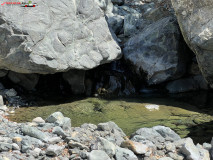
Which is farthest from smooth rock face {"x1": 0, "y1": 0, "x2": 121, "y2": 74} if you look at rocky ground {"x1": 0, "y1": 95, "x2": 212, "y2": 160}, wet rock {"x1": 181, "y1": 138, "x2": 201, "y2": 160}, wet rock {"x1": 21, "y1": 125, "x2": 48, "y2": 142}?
wet rock {"x1": 181, "y1": 138, "x2": 201, "y2": 160}

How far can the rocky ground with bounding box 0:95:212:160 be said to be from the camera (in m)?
4.39

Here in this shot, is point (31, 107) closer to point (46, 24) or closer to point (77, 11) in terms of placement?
point (46, 24)

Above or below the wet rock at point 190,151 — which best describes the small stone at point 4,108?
below

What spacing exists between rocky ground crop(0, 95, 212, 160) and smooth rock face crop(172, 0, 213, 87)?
4181 mm

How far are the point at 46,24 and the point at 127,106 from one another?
359cm

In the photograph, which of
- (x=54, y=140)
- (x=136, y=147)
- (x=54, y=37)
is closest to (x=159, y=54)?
(x=54, y=37)

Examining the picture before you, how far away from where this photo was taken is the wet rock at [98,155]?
4242 millimetres

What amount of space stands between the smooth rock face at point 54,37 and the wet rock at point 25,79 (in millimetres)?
1050

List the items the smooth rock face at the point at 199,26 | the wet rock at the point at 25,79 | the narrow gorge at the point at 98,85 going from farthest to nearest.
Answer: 1. the wet rock at the point at 25,79
2. the smooth rock face at the point at 199,26
3. the narrow gorge at the point at 98,85

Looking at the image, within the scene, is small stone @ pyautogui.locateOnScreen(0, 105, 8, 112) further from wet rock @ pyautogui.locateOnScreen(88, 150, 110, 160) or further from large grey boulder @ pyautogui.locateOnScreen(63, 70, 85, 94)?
wet rock @ pyautogui.locateOnScreen(88, 150, 110, 160)

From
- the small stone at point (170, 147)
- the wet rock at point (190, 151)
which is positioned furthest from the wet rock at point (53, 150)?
the wet rock at point (190, 151)

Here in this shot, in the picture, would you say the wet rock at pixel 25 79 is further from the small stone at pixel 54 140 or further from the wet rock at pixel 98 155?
the wet rock at pixel 98 155

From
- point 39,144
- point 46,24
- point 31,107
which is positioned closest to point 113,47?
point 46,24

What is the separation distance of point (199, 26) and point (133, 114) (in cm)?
339
